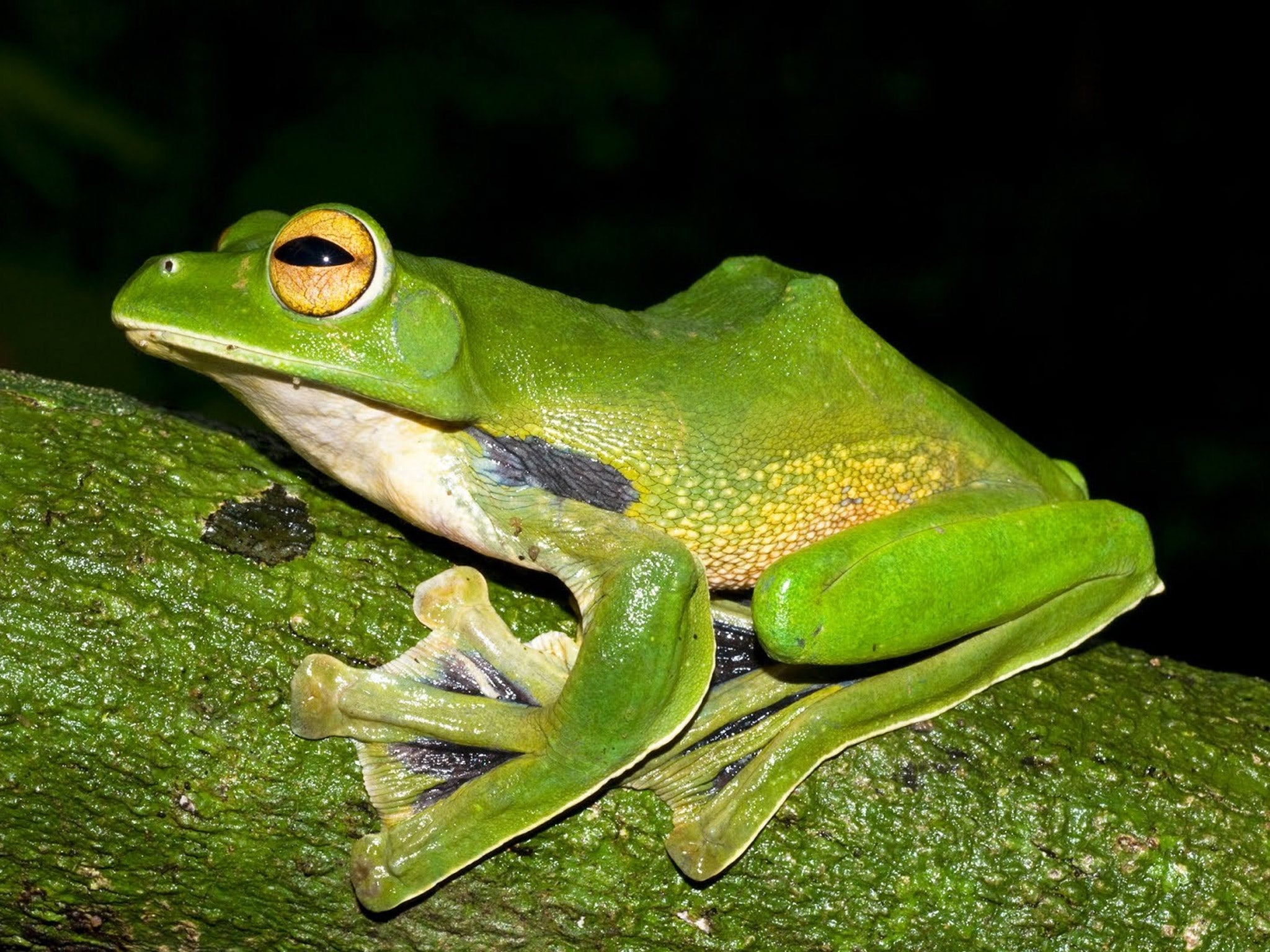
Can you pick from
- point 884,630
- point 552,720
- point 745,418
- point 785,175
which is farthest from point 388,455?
point 785,175

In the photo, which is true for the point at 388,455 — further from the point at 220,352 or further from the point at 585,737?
the point at 585,737

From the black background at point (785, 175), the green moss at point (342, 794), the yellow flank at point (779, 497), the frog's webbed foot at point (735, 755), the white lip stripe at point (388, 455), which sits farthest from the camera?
the black background at point (785, 175)

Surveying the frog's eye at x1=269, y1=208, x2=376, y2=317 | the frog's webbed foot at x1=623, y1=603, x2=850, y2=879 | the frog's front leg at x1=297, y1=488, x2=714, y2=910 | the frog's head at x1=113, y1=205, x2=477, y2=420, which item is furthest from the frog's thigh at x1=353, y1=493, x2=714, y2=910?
the frog's eye at x1=269, y1=208, x2=376, y2=317

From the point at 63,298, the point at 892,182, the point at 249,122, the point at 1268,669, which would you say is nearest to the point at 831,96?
the point at 892,182

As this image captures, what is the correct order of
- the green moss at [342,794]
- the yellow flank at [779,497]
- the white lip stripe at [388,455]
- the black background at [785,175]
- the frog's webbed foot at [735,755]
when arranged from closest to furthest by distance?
the green moss at [342,794] → the frog's webbed foot at [735,755] → the white lip stripe at [388,455] → the yellow flank at [779,497] → the black background at [785,175]

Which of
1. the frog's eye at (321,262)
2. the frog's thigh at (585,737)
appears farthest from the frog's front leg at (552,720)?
the frog's eye at (321,262)

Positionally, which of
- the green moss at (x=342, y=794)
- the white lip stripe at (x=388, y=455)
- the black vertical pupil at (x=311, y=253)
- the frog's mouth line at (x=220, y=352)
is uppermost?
the black vertical pupil at (x=311, y=253)

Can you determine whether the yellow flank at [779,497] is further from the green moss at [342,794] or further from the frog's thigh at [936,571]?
A: the green moss at [342,794]
